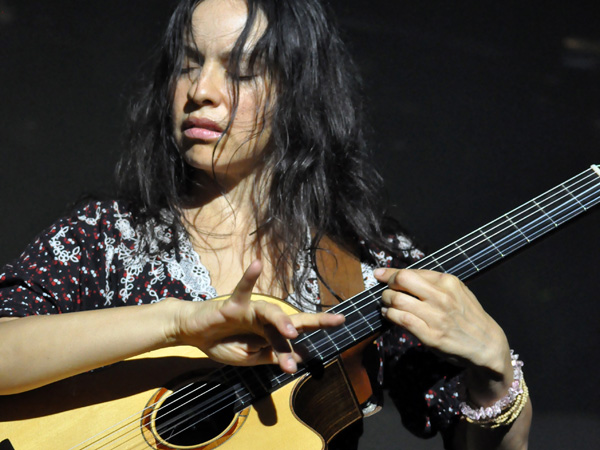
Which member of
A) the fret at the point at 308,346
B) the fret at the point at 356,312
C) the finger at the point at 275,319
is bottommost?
the fret at the point at 356,312

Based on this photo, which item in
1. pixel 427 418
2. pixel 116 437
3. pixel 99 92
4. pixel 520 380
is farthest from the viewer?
pixel 99 92

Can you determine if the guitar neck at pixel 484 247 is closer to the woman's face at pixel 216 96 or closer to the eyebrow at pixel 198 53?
the woman's face at pixel 216 96

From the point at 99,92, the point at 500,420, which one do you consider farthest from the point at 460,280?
the point at 99,92

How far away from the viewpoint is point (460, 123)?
1.75 meters

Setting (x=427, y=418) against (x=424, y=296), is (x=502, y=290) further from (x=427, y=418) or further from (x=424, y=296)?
(x=424, y=296)

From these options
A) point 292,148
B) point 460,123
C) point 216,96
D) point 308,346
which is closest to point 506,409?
point 308,346

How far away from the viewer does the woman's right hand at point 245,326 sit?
29.2 inches

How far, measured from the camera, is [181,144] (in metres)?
1.09

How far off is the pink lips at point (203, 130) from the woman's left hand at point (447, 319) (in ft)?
1.20

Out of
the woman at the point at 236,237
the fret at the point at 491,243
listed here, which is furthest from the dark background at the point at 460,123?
the fret at the point at 491,243

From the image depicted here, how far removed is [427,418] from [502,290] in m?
0.73

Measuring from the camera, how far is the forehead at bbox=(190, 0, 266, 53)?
1.06 metres

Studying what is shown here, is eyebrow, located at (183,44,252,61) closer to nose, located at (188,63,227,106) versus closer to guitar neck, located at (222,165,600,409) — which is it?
nose, located at (188,63,227,106)

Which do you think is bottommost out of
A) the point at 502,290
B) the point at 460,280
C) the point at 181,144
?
the point at 502,290
